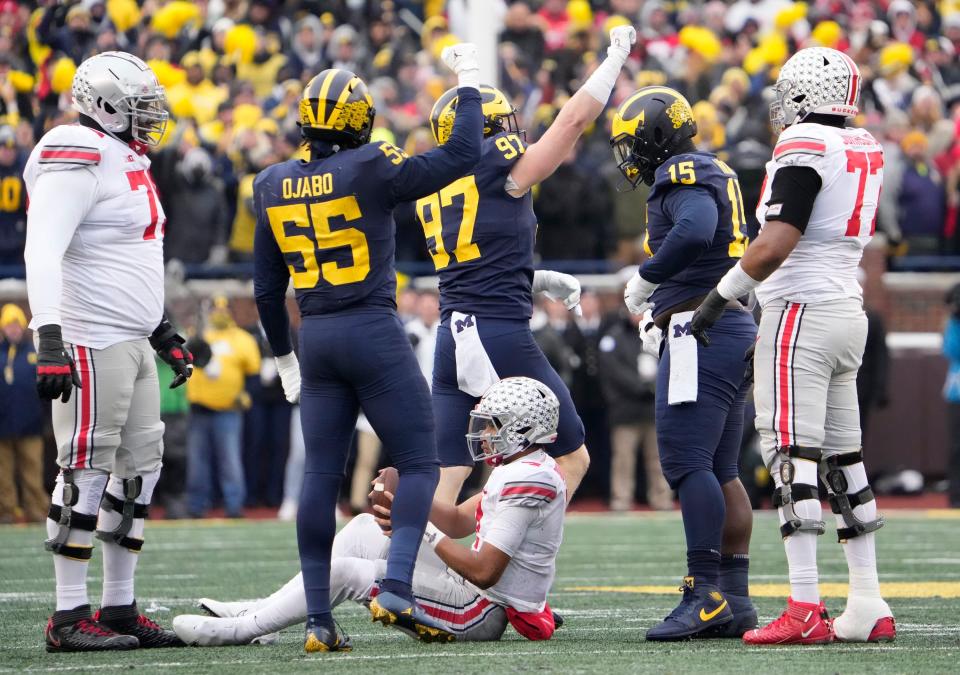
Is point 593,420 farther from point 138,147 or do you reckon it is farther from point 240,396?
point 138,147

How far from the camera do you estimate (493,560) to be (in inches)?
239

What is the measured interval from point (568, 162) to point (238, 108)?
4001mm

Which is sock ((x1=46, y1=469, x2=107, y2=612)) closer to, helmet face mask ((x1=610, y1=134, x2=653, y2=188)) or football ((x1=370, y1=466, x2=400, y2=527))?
football ((x1=370, y1=466, x2=400, y2=527))

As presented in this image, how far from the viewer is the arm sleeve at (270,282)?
6242mm

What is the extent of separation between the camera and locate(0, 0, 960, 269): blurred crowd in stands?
53.8ft

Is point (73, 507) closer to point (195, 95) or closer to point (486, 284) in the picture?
point (486, 284)

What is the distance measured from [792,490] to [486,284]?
1.61 meters

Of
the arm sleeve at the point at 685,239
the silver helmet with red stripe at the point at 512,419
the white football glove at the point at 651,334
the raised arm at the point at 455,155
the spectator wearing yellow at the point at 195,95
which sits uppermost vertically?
the spectator wearing yellow at the point at 195,95

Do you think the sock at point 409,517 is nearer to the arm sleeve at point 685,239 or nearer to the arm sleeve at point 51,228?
the arm sleeve at point 685,239

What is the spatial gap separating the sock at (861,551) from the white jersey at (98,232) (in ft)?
9.03

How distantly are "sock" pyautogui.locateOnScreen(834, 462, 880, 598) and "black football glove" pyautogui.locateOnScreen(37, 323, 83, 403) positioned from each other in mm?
2856

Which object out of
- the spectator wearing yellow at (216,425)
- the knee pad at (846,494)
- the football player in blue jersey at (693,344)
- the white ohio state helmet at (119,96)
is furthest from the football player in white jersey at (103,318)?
the spectator wearing yellow at (216,425)

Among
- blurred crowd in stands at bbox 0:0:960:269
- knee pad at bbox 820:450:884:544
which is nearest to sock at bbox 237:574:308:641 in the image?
knee pad at bbox 820:450:884:544

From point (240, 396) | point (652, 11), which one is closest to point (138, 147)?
point (240, 396)
